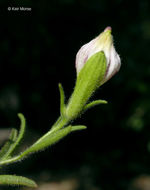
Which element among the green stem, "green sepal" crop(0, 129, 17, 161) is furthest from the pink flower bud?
"green sepal" crop(0, 129, 17, 161)

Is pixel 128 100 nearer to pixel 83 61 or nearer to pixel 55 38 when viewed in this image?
pixel 55 38

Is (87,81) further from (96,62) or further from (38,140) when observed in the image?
(38,140)

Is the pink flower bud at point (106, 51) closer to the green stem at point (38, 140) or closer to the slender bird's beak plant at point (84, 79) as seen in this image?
the slender bird's beak plant at point (84, 79)

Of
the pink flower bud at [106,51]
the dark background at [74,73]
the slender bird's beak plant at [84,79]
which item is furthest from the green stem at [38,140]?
the dark background at [74,73]

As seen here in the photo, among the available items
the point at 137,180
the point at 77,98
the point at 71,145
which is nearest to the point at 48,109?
the point at 71,145

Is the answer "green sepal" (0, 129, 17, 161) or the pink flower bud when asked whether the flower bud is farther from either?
"green sepal" (0, 129, 17, 161)

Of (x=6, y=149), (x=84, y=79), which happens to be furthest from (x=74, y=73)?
(x=84, y=79)
